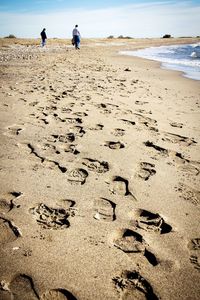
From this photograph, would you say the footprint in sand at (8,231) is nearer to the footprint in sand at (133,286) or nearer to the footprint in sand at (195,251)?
the footprint in sand at (133,286)

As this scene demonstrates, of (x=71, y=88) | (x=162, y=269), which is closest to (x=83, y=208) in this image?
(x=162, y=269)

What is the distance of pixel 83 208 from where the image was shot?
2.56 meters

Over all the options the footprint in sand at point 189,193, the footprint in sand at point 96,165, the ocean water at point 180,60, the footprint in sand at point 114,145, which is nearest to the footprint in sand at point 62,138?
the footprint in sand at point 114,145

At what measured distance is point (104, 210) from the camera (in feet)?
8.38

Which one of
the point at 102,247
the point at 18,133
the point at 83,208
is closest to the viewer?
the point at 102,247

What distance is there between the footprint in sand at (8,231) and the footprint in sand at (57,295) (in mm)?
584

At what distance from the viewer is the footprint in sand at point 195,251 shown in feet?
6.63

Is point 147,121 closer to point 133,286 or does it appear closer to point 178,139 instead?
point 178,139

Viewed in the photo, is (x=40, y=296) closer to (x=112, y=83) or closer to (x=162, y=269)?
(x=162, y=269)

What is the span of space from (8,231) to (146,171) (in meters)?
1.78

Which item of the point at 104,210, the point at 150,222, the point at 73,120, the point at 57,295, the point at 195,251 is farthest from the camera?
the point at 73,120

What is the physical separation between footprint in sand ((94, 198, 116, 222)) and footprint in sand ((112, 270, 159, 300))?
1.96 ft

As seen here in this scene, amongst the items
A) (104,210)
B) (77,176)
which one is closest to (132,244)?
(104,210)

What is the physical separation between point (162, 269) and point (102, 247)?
0.50 meters
